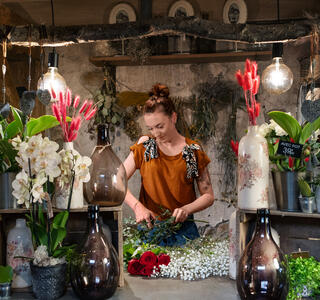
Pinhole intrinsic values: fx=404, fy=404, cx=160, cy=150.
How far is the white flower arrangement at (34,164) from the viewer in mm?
1369

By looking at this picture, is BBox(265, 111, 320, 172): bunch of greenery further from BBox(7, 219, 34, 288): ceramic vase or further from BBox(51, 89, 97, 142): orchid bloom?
BBox(7, 219, 34, 288): ceramic vase

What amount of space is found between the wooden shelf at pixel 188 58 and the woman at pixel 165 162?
1.27 meters

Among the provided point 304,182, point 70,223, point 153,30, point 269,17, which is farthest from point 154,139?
point 269,17

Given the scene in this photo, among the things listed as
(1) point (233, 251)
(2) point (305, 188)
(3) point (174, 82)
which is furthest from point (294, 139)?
(3) point (174, 82)

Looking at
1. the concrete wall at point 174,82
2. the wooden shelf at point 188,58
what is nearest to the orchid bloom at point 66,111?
the wooden shelf at point 188,58

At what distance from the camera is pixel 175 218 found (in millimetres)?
2193

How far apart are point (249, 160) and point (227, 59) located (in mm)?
2988

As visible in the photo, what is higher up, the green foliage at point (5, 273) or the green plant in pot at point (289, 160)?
the green plant in pot at point (289, 160)

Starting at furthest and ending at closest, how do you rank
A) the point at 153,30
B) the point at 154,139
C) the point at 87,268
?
1. the point at 154,139
2. the point at 153,30
3. the point at 87,268

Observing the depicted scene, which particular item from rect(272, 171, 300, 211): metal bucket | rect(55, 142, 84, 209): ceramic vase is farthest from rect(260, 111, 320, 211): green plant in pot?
rect(55, 142, 84, 209): ceramic vase

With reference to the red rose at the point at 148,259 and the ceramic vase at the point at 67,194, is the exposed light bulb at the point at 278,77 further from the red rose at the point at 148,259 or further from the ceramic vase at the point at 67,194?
the ceramic vase at the point at 67,194

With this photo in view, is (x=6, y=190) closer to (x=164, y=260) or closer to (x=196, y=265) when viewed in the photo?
(x=164, y=260)

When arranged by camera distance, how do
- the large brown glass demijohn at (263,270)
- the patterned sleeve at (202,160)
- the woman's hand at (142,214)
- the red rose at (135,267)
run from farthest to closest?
the patterned sleeve at (202,160), the woman's hand at (142,214), the red rose at (135,267), the large brown glass demijohn at (263,270)

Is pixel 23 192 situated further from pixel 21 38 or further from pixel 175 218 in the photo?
pixel 21 38
